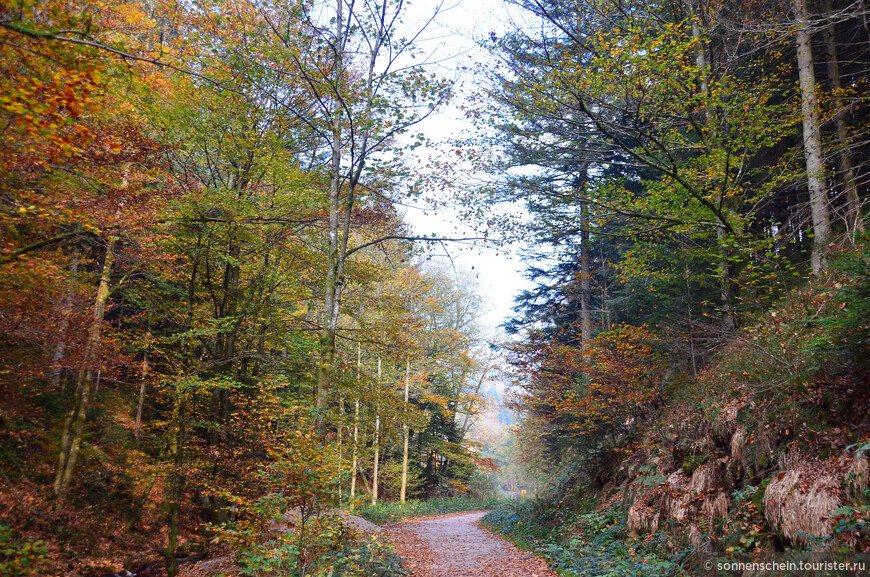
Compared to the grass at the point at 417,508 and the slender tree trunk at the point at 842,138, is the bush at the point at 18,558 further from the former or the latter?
the slender tree trunk at the point at 842,138

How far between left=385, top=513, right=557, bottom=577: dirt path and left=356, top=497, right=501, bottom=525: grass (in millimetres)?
2574

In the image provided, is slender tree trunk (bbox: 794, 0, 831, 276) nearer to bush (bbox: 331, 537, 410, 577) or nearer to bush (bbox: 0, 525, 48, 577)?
bush (bbox: 331, 537, 410, 577)

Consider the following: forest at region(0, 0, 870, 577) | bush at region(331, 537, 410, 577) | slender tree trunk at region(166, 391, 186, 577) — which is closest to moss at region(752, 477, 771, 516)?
forest at region(0, 0, 870, 577)

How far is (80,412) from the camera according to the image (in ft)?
28.5

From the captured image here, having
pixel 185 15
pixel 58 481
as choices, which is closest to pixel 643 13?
pixel 185 15

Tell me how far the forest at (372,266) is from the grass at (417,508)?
18.2 ft

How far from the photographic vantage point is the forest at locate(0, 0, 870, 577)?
464 cm

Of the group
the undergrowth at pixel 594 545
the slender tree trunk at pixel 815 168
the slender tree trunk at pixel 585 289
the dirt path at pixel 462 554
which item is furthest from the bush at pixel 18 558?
the slender tree trunk at pixel 585 289

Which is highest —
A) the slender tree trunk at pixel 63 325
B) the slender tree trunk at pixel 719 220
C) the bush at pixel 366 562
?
the slender tree trunk at pixel 719 220

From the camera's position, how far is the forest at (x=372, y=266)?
4.64 meters

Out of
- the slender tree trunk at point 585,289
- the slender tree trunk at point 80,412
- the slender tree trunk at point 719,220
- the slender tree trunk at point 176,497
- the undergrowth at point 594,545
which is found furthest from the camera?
the slender tree trunk at point 585,289

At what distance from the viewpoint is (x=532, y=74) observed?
7.30m

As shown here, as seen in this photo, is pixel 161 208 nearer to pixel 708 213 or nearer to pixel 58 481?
pixel 58 481

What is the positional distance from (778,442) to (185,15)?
1256cm
